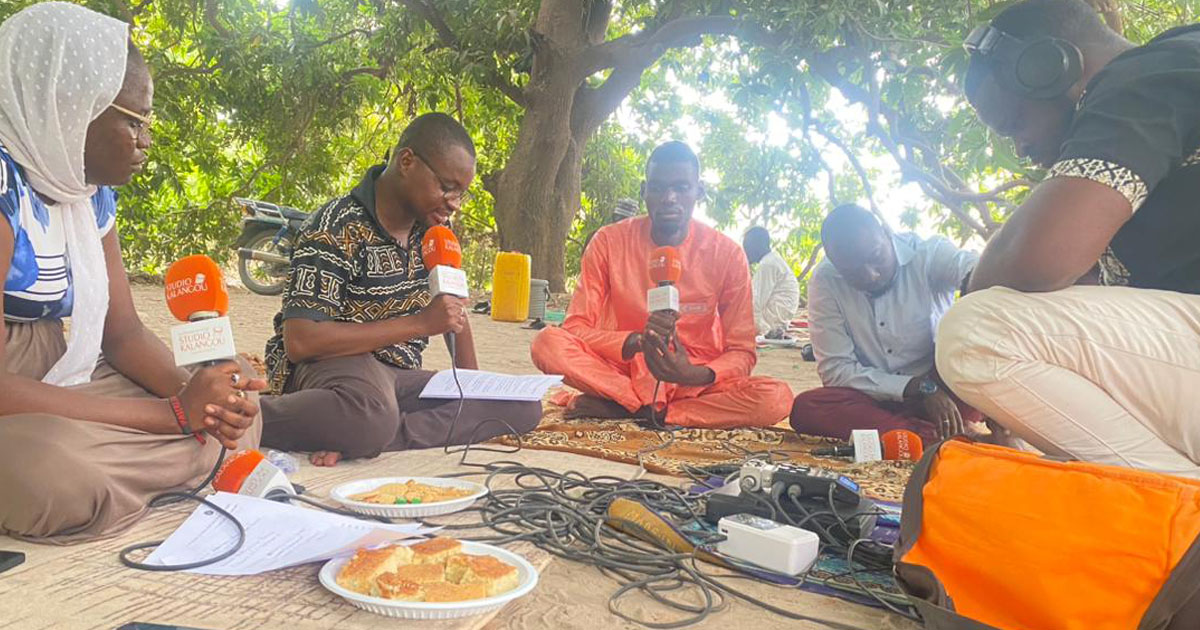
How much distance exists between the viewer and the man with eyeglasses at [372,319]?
2.55 meters

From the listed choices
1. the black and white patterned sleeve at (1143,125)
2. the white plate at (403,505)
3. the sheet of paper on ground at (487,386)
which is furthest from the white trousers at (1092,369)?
the sheet of paper on ground at (487,386)

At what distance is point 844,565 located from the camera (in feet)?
5.79

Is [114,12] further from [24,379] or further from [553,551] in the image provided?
[553,551]

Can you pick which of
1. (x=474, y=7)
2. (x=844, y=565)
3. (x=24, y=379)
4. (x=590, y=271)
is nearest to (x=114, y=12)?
(x=474, y=7)

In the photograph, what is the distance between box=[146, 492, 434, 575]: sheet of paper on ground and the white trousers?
1.52 metres

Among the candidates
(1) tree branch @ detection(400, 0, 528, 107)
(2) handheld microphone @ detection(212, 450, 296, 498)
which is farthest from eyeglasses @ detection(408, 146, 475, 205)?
(1) tree branch @ detection(400, 0, 528, 107)

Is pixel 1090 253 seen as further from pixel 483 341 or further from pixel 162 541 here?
pixel 483 341

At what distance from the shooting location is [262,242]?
30.5 ft

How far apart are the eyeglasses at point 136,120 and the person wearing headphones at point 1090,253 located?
2.07 metres

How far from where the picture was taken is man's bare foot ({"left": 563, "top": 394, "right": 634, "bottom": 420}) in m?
3.76

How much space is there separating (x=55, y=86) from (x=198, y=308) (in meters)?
0.63

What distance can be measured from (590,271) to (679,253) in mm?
437

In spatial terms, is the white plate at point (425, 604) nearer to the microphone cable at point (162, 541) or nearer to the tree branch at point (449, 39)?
the microphone cable at point (162, 541)

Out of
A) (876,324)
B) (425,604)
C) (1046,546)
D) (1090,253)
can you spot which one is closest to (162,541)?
(425,604)
